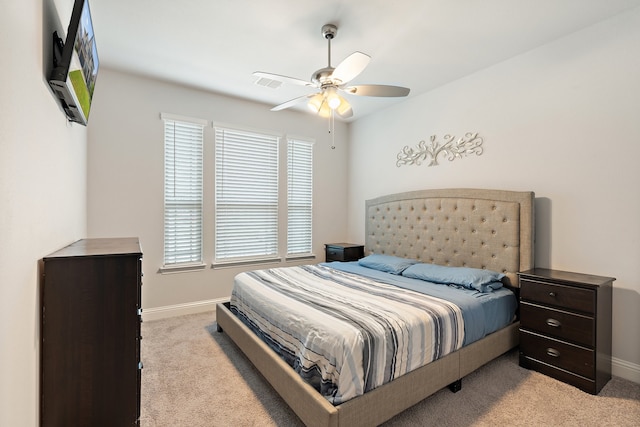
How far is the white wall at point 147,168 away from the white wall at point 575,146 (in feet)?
9.36

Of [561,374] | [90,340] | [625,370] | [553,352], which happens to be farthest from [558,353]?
[90,340]

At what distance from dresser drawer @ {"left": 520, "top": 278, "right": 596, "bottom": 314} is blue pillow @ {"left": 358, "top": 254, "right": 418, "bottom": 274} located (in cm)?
117

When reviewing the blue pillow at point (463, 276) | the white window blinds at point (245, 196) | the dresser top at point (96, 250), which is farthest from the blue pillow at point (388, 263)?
the dresser top at point (96, 250)

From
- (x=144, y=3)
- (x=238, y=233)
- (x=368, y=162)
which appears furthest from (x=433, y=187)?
(x=144, y=3)

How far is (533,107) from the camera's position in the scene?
116 inches

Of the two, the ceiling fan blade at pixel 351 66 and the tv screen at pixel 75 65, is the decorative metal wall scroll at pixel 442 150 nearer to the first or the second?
the ceiling fan blade at pixel 351 66

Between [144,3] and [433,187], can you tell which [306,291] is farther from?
[144,3]

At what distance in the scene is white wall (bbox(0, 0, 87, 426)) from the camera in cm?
95

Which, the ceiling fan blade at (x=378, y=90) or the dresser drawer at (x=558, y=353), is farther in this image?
the ceiling fan blade at (x=378, y=90)

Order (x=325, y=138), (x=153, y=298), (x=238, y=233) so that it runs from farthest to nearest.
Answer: (x=325, y=138), (x=238, y=233), (x=153, y=298)

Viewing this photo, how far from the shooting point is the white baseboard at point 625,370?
93.0 inches

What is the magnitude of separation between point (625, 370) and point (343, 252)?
10.1ft

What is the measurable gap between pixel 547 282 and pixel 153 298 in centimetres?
407

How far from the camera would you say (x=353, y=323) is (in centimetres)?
186
